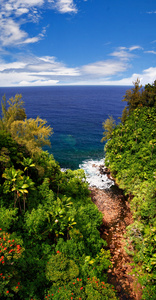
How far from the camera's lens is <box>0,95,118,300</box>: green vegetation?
12.7 metres

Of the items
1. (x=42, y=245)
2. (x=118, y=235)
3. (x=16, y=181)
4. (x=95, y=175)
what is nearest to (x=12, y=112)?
(x=16, y=181)

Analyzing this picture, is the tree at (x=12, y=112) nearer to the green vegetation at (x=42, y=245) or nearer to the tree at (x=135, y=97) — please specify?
the green vegetation at (x=42, y=245)

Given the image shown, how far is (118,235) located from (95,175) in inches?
799

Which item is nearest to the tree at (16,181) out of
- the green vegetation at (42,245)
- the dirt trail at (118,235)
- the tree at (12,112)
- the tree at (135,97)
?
the green vegetation at (42,245)

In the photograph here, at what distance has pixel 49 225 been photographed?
18.3 metres

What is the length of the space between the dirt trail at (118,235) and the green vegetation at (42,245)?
1.50m

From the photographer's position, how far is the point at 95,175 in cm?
4344

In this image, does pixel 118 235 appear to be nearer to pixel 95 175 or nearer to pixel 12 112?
pixel 95 175

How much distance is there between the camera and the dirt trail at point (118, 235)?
17.3m

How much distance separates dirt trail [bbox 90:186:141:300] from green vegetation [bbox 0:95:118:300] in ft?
4.91

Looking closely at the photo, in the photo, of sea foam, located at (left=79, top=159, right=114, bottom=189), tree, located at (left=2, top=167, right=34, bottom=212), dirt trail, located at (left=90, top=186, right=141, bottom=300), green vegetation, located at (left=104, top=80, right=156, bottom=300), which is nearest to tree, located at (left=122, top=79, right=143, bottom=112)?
green vegetation, located at (left=104, top=80, right=156, bottom=300)

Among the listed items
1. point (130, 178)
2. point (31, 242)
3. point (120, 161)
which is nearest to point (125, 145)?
point (120, 161)

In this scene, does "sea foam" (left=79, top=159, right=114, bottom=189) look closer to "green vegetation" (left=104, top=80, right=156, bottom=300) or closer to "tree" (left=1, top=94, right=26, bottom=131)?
"green vegetation" (left=104, top=80, right=156, bottom=300)

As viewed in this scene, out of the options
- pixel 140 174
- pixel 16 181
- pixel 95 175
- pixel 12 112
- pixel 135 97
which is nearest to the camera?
pixel 16 181
